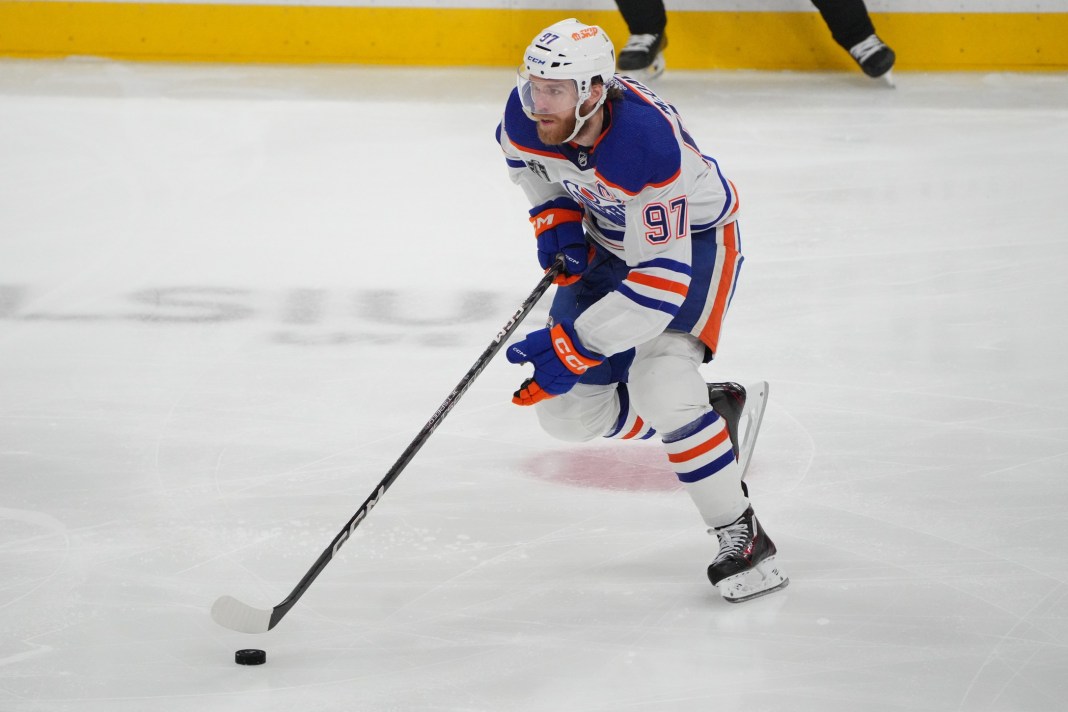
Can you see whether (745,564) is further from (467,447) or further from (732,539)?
(467,447)

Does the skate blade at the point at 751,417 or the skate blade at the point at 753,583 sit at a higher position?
the skate blade at the point at 753,583

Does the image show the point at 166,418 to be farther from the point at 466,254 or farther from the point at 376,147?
the point at 376,147

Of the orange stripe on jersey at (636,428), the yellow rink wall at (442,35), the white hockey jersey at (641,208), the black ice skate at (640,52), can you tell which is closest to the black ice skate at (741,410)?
the orange stripe on jersey at (636,428)

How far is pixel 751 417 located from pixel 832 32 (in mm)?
3950

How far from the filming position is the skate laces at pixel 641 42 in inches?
246

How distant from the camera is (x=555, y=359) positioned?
7.45ft

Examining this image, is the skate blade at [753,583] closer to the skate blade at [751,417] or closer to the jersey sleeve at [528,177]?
the skate blade at [751,417]

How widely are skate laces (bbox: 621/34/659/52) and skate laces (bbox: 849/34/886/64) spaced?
926 millimetres

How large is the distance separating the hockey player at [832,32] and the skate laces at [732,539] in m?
4.16

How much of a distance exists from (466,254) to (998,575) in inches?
85.3

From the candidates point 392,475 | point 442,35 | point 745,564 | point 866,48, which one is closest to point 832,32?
point 866,48

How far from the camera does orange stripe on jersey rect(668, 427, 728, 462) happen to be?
2.31 meters

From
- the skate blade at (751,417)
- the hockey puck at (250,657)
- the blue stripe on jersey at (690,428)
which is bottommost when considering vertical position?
the skate blade at (751,417)

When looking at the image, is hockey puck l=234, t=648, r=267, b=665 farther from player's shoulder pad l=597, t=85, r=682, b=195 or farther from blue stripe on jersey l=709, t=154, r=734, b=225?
blue stripe on jersey l=709, t=154, r=734, b=225
